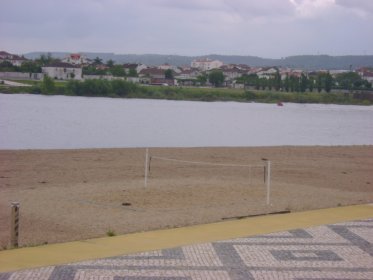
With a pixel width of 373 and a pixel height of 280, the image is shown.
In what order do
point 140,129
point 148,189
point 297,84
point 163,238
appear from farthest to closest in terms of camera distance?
1. point 297,84
2. point 140,129
3. point 148,189
4. point 163,238

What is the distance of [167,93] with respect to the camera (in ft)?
360

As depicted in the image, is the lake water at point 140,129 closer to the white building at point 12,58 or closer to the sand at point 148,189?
the sand at point 148,189

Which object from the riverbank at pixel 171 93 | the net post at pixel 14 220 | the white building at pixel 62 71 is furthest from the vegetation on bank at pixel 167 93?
the net post at pixel 14 220

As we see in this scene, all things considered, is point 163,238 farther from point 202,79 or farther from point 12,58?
point 12,58

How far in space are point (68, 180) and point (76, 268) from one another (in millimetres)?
13668

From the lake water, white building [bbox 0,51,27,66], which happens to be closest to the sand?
the lake water

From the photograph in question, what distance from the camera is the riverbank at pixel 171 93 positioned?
9838 cm

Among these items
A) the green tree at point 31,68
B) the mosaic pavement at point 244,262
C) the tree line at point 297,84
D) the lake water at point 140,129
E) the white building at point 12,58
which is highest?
the white building at point 12,58

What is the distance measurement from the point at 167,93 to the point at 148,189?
92229 mm

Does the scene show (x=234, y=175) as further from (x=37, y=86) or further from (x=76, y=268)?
(x=37, y=86)

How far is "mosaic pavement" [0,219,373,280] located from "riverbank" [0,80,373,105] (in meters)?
88.2

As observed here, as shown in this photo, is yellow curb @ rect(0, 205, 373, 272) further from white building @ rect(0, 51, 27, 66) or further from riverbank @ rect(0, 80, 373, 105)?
white building @ rect(0, 51, 27, 66)

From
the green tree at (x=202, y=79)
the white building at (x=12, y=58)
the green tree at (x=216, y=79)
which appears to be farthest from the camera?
the green tree at (x=202, y=79)

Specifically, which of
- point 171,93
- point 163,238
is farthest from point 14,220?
point 171,93
